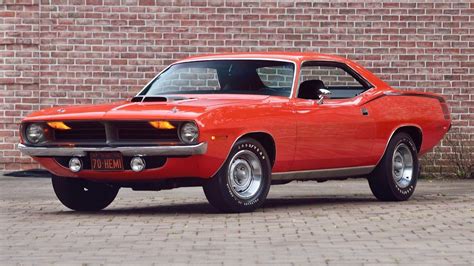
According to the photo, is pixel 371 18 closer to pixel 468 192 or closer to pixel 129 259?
pixel 468 192

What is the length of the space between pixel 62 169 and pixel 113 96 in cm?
685

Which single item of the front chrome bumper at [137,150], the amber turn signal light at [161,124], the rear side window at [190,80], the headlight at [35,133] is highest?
the rear side window at [190,80]

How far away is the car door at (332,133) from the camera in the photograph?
1318cm

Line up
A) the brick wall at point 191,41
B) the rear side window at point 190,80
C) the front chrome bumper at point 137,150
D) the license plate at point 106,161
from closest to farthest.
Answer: the front chrome bumper at point 137,150 < the license plate at point 106,161 < the rear side window at point 190,80 < the brick wall at point 191,41

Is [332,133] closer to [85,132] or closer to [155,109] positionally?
[155,109]

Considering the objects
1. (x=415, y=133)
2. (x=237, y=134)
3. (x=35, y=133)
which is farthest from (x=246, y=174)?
(x=415, y=133)

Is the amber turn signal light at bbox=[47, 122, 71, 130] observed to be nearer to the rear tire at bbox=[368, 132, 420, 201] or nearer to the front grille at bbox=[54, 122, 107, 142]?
the front grille at bbox=[54, 122, 107, 142]

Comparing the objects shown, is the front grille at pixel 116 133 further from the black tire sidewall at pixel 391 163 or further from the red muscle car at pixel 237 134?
the black tire sidewall at pixel 391 163

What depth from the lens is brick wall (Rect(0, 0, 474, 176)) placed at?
19.3m

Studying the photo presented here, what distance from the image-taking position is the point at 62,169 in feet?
41.2

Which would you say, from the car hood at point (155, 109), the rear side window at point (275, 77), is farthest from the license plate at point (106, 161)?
the rear side window at point (275, 77)

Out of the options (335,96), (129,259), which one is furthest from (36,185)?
(129,259)

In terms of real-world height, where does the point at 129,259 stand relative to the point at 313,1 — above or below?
below

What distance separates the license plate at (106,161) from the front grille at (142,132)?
0.18m
